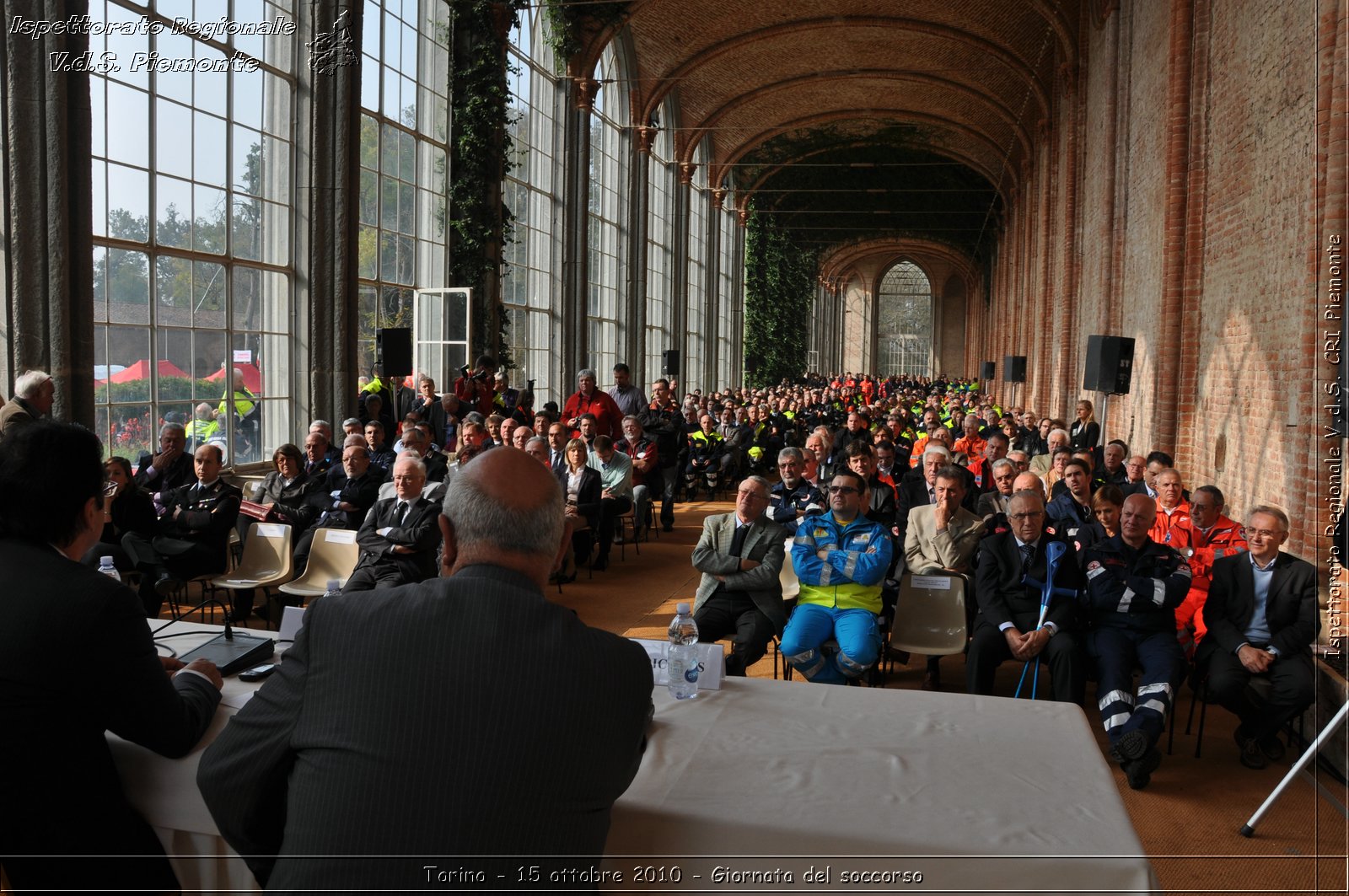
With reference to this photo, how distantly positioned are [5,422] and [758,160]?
29160 millimetres

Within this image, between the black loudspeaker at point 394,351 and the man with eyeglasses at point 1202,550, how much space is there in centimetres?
749

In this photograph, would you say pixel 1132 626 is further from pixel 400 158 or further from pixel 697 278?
pixel 697 278

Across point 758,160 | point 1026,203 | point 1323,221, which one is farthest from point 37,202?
point 758,160

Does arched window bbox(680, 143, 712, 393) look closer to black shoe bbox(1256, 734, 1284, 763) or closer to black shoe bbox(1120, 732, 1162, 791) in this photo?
black shoe bbox(1256, 734, 1284, 763)

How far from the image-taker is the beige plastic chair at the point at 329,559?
6281 millimetres

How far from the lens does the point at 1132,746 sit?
4492 millimetres

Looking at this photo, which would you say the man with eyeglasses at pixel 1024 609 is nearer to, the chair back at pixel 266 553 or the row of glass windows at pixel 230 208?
the chair back at pixel 266 553

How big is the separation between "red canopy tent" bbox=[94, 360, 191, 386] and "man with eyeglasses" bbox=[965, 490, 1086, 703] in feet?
21.7

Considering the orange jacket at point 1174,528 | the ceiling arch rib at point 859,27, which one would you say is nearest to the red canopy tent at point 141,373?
the orange jacket at point 1174,528

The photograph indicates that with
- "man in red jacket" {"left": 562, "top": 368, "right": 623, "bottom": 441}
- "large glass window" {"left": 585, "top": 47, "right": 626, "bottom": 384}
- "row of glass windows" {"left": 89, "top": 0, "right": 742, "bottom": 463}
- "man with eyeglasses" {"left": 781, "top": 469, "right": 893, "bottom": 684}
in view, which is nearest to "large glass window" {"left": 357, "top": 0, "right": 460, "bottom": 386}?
"row of glass windows" {"left": 89, "top": 0, "right": 742, "bottom": 463}

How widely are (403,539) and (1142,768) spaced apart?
12.9 feet

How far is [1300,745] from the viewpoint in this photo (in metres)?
5.12

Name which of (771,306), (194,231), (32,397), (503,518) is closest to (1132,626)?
(503,518)

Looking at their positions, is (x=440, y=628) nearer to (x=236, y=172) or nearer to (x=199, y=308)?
(x=199, y=308)
